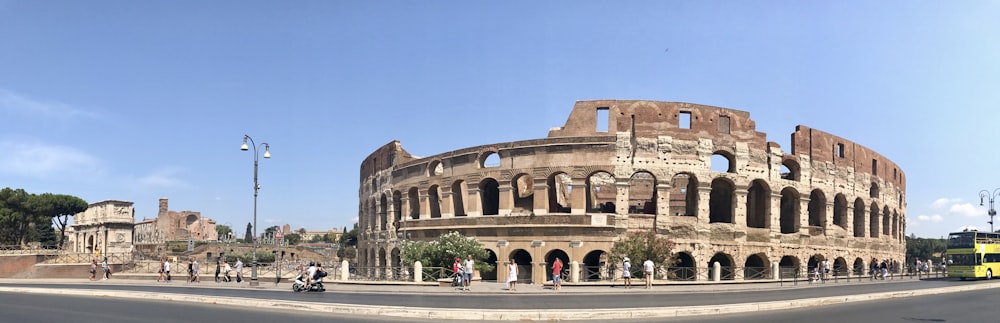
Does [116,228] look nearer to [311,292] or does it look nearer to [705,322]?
[311,292]

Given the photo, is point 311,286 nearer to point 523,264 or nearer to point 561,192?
point 523,264

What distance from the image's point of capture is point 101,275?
44.5 metres

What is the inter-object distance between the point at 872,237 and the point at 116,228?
60.9 metres

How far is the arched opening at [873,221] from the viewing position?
166ft

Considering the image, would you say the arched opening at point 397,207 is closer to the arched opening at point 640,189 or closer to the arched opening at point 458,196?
the arched opening at point 458,196

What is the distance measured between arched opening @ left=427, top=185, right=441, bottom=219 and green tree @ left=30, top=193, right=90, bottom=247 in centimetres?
4856

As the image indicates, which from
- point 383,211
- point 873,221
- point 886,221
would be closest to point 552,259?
point 383,211

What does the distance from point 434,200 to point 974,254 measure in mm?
31311

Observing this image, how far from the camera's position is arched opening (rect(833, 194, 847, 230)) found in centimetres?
4581

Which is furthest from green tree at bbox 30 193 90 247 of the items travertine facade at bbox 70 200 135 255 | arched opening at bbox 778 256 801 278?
arched opening at bbox 778 256 801 278

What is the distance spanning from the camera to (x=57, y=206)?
7394 cm

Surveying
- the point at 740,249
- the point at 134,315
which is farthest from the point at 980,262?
the point at 134,315

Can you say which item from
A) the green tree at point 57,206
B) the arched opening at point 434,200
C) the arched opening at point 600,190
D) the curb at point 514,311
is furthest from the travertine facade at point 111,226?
the curb at point 514,311

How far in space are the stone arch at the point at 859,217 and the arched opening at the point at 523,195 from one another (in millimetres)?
22684
